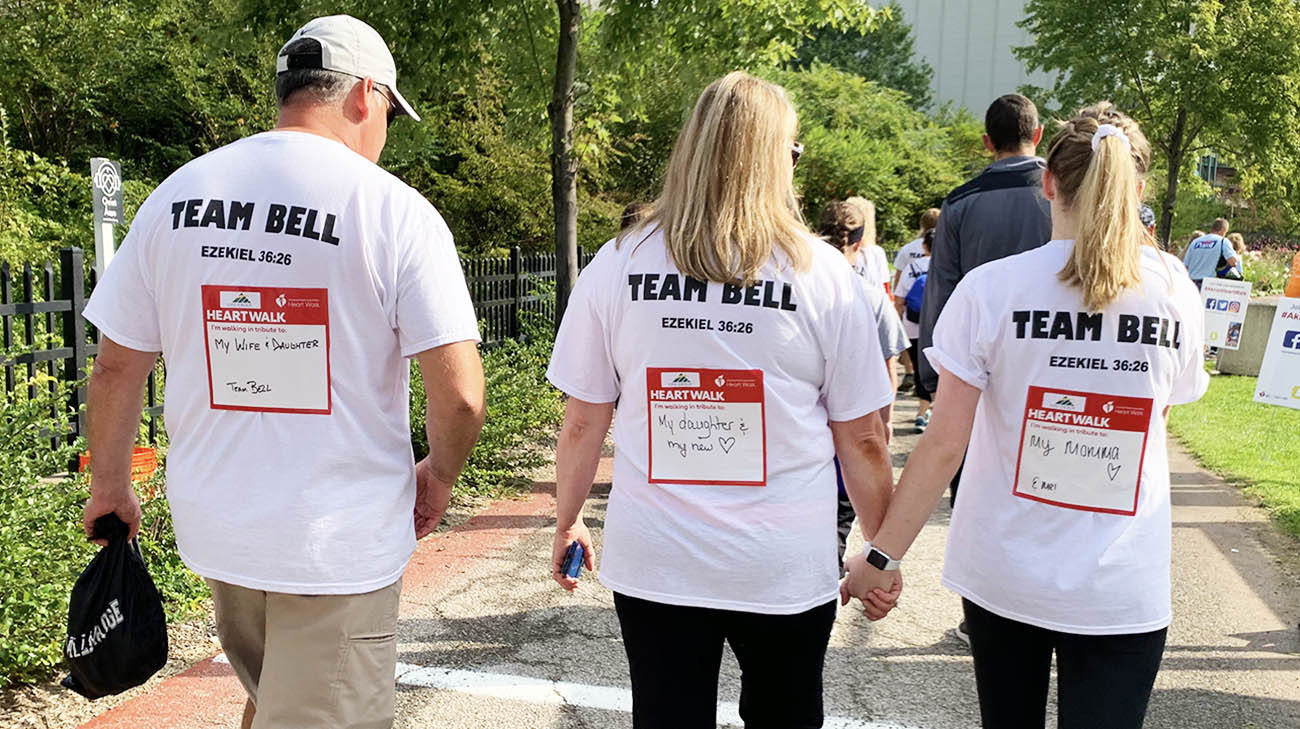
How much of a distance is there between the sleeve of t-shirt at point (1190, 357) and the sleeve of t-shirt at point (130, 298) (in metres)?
2.18

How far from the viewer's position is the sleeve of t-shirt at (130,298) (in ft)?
8.04

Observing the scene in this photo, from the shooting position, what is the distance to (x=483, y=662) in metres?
4.44

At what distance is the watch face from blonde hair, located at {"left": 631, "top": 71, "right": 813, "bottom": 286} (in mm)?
720

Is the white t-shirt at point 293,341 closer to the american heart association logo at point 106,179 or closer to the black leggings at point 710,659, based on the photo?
the black leggings at point 710,659

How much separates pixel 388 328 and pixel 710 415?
0.69m

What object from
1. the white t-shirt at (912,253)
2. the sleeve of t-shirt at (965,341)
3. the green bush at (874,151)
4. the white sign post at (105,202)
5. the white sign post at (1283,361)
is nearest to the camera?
the sleeve of t-shirt at (965,341)

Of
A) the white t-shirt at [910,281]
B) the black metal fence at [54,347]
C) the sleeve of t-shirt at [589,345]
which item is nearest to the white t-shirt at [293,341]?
the sleeve of t-shirt at [589,345]

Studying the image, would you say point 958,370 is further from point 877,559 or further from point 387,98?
point 387,98

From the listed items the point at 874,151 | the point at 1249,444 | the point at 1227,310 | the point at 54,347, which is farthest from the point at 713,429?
the point at 874,151

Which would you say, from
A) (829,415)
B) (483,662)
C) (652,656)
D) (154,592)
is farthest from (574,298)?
(483,662)

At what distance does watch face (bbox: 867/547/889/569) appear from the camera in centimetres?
262

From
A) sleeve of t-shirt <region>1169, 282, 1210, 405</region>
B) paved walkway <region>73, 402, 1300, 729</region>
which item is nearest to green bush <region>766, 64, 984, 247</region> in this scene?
paved walkway <region>73, 402, 1300, 729</region>

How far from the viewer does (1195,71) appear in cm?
2303

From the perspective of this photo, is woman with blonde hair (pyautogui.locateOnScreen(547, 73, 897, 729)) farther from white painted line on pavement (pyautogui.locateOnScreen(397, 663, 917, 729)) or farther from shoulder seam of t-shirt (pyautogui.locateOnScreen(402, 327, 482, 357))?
white painted line on pavement (pyautogui.locateOnScreen(397, 663, 917, 729))
